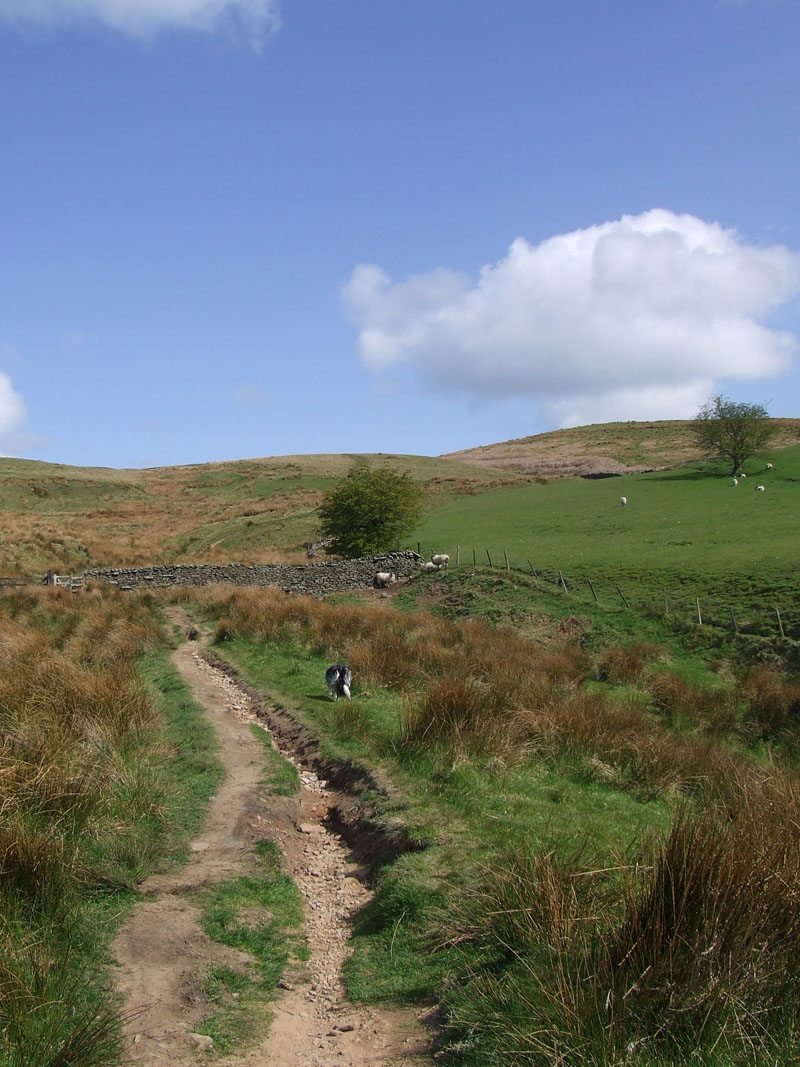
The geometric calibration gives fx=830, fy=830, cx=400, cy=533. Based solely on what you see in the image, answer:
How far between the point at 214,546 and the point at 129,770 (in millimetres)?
50134

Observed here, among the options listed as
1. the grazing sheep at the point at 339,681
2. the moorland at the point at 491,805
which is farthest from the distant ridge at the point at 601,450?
the grazing sheep at the point at 339,681

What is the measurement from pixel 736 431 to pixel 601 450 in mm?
42215

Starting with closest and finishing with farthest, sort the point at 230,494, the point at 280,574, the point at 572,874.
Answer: the point at 572,874, the point at 280,574, the point at 230,494

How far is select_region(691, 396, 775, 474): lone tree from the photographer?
6625cm

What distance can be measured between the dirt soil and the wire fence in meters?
17.5

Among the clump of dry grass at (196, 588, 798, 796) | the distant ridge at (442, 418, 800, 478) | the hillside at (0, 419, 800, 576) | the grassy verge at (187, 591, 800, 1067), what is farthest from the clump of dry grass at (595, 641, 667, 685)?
the distant ridge at (442, 418, 800, 478)

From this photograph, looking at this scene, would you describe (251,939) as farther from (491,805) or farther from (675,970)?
(675,970)

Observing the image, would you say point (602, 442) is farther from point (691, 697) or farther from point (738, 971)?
point (738, 971)

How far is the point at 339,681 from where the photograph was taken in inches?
566

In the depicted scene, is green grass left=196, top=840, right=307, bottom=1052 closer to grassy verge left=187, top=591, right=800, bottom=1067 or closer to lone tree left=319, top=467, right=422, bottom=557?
grassy verge left=187, top=591, right=800, bottom=1067

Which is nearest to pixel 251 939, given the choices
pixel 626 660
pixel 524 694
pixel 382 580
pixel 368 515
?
pixel 524 694

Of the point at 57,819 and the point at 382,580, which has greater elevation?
the point at 57,819

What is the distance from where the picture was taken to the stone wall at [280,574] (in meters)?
39.6

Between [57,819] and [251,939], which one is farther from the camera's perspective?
[57,819]
